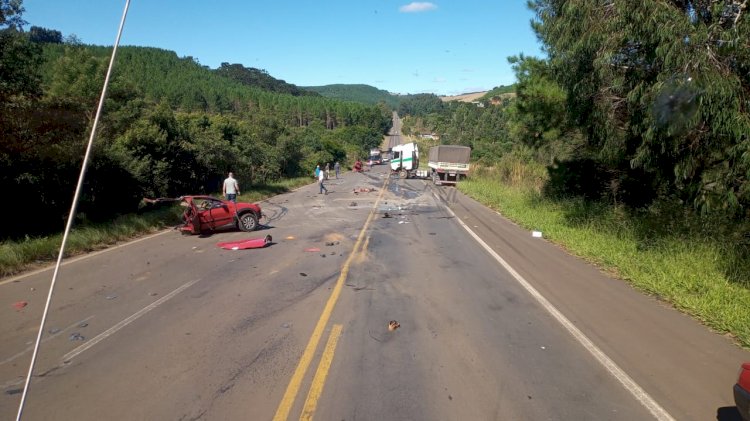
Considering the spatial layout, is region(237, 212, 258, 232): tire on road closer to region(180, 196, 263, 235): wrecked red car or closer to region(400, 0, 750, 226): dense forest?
region(180, 196, 263, 235): wrecked red car

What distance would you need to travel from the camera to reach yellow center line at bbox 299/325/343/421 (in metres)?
4.47

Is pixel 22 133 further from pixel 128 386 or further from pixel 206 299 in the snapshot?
pixel 128 386

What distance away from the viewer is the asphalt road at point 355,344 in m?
4.65

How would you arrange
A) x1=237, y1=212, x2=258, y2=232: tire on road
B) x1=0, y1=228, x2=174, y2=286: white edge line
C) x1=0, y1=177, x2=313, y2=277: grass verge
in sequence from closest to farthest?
1. x1=0, y1=228, x2=174, y2=286: white edge line
2. x1=0, y1=177, x2=313, y2=277: grass verge
3. x1=237, y1=212, x2=258, y2=232: tire on road

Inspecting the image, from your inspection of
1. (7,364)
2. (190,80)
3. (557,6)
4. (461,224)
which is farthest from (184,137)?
(190,80)

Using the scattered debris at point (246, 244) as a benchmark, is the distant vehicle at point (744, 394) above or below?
above

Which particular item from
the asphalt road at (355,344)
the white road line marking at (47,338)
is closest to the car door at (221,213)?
the asphalt road at (355,344)

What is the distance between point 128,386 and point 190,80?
161806 mm

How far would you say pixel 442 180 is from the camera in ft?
142

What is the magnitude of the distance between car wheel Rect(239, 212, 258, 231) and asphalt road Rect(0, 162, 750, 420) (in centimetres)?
408

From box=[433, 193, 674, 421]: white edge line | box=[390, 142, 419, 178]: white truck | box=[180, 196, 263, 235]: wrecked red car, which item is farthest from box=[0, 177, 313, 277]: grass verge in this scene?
box=[390, 142, 419, 178]: white truck

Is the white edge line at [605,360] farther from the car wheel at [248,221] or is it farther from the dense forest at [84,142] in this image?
the dense forest at [84,142]

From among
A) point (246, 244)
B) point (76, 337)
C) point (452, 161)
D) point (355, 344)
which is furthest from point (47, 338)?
point (452, 161)

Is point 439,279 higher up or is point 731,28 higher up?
point 731,28
